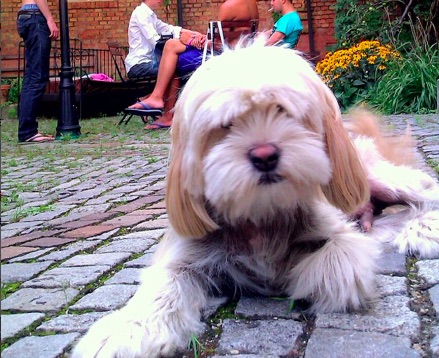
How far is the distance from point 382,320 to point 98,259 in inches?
67.2

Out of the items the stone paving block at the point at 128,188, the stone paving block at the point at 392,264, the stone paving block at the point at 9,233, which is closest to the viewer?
the stone paving block at the point at 392,264

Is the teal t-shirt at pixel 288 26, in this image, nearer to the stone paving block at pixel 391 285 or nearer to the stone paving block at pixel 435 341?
the stone paving block at pixel 391 285

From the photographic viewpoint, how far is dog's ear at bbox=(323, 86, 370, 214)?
2.49 m

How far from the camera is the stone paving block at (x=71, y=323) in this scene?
246 centimetres

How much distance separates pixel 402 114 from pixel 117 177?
572 centimetres

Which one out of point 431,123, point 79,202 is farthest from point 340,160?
point 431,123

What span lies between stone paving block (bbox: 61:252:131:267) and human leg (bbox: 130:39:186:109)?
6.99 meters

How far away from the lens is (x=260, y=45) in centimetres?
268

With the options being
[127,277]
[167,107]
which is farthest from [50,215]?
[167,107]

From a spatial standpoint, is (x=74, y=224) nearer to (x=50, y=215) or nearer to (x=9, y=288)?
(x=50, y=215)

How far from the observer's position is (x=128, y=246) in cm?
372

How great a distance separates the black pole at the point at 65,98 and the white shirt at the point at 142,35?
1.46 metres

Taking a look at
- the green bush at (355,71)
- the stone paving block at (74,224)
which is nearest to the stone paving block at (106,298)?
the stone paving block at (74,224)

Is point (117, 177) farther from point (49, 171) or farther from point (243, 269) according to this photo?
point (243, 269)
